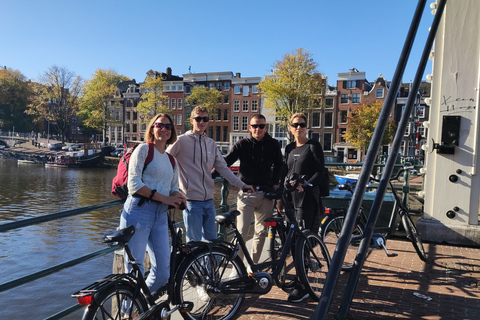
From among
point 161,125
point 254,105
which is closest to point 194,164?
point 161,125

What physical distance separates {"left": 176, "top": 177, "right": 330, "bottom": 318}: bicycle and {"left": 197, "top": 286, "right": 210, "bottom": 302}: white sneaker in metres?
0.05

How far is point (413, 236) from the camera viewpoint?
4984mm

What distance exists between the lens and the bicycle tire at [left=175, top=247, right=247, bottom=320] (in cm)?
299

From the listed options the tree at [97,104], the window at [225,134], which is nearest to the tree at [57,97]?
the tree at [97,104]

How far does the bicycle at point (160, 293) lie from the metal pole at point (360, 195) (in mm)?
1101

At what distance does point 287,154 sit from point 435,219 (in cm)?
281

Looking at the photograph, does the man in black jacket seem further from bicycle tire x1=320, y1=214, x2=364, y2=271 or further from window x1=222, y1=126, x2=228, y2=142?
window x1=222, y1=126, x2=228, y2=142

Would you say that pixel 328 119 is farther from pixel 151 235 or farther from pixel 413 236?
pixel 151 235

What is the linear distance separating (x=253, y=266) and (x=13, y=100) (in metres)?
71.3

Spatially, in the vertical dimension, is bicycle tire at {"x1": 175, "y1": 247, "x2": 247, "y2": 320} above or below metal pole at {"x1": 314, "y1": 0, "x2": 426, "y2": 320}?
below

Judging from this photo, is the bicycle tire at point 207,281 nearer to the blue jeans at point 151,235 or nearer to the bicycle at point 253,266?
the bicycle at point 253,266

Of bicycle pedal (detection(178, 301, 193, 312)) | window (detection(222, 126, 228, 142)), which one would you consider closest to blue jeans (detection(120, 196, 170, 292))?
bicycle pedal (detection(178, 301, 193, 312))

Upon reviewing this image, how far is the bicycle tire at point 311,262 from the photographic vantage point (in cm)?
354

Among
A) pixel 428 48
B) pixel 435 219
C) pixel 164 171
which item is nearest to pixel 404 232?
pixel 435 219
